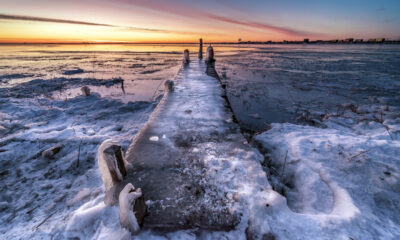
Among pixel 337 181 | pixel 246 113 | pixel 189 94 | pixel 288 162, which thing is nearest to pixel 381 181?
pixel 337 181

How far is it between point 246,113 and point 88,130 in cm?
535

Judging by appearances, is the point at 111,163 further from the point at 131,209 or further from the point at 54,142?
the point at 54,142

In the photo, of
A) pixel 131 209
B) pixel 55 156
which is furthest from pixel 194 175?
pixel 55 156

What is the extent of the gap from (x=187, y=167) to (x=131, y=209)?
98cm

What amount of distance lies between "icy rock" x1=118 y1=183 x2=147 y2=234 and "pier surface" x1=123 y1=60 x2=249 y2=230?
0.11 metres

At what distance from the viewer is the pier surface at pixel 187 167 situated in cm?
171

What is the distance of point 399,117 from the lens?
5.28 m

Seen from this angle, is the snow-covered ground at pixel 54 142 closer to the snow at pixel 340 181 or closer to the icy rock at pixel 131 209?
the icy rock at pixel 131 209

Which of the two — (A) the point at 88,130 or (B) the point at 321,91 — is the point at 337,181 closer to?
(A) the point at 88,130

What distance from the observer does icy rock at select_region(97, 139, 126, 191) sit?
186 cm

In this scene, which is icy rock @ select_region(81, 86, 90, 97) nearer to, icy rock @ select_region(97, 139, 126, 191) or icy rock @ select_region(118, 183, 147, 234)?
icy rock @ select_region(97, 139, 126, 191)

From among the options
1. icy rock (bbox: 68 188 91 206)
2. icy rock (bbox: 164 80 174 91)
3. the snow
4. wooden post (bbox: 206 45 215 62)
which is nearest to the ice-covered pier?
the snow

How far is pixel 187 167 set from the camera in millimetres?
2383

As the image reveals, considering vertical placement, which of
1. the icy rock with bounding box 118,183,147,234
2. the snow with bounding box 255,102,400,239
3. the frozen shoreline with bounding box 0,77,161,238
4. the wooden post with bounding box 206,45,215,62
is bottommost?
the frozen shoreline with bounding box 0,77,161,238
